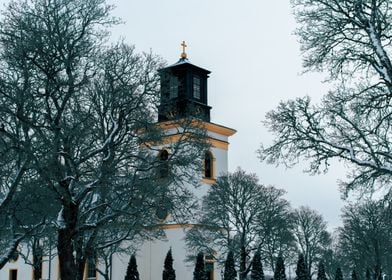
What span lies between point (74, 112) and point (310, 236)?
136 ft

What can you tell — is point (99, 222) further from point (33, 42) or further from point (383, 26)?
point (383, 26)

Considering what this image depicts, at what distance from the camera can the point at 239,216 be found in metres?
39.6

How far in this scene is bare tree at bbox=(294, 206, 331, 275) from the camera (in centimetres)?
5837

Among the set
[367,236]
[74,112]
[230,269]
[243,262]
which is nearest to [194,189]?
[230,269]

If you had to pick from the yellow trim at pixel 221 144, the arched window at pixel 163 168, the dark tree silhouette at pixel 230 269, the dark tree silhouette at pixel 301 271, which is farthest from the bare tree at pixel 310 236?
the arched window at pixel 163 168

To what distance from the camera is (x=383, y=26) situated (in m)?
16.9

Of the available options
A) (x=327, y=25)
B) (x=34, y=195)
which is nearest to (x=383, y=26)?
(x=327, y=25)

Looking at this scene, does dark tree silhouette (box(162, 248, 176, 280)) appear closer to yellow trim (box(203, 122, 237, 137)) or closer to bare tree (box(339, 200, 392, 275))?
yellow trim (box(203, 122, 237, 137))

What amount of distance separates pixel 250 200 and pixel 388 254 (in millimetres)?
13765

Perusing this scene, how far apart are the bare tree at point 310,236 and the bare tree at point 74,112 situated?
1364 inches

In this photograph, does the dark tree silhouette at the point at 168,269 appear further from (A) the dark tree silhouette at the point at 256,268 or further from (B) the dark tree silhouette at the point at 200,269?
(A) the dark tree silhouette at the point at 256,268

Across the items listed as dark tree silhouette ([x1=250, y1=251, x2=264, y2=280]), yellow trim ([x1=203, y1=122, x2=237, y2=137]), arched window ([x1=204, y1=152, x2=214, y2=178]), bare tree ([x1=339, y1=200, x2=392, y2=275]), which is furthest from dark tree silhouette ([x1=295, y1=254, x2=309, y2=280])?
yellow trim ([x1=203, y1=122, x2=237, y2=137])

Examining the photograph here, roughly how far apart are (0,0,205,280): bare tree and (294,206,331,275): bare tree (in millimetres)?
34644

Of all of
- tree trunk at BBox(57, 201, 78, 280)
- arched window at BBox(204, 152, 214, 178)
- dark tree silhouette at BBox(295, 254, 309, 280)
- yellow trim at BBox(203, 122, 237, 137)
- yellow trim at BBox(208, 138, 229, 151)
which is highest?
yellow trim at BBox(203, 122, 237, 137)
